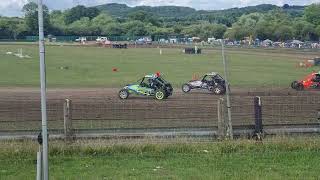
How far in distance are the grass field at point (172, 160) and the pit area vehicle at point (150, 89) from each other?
560 inches

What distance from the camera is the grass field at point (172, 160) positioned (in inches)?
415

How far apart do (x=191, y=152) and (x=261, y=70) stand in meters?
35.8

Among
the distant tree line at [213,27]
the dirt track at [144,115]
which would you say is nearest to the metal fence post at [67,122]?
the dirt track at [144,115]

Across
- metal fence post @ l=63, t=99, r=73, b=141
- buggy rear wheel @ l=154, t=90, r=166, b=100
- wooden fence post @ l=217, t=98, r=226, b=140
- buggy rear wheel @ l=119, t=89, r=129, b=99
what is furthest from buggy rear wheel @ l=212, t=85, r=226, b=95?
metal fence post @ l=63, t=99, r=73, b=141

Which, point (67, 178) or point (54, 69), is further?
point (54, 69)

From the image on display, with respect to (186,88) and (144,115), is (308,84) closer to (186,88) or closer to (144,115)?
(186,88)

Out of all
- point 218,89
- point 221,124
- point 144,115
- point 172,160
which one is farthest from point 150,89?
point 172,160

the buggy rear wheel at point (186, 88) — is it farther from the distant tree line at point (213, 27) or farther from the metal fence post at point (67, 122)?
the metal fence post at point (67, 122)

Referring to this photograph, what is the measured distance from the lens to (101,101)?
2472 centimetres

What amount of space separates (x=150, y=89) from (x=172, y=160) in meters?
16.2

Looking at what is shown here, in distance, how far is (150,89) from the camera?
28.2 meters

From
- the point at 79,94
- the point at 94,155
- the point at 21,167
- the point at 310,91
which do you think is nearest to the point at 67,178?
the point at 21,167

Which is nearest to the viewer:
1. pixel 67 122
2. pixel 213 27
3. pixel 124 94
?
pixel 67 122

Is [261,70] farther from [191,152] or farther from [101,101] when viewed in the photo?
[191,152]
